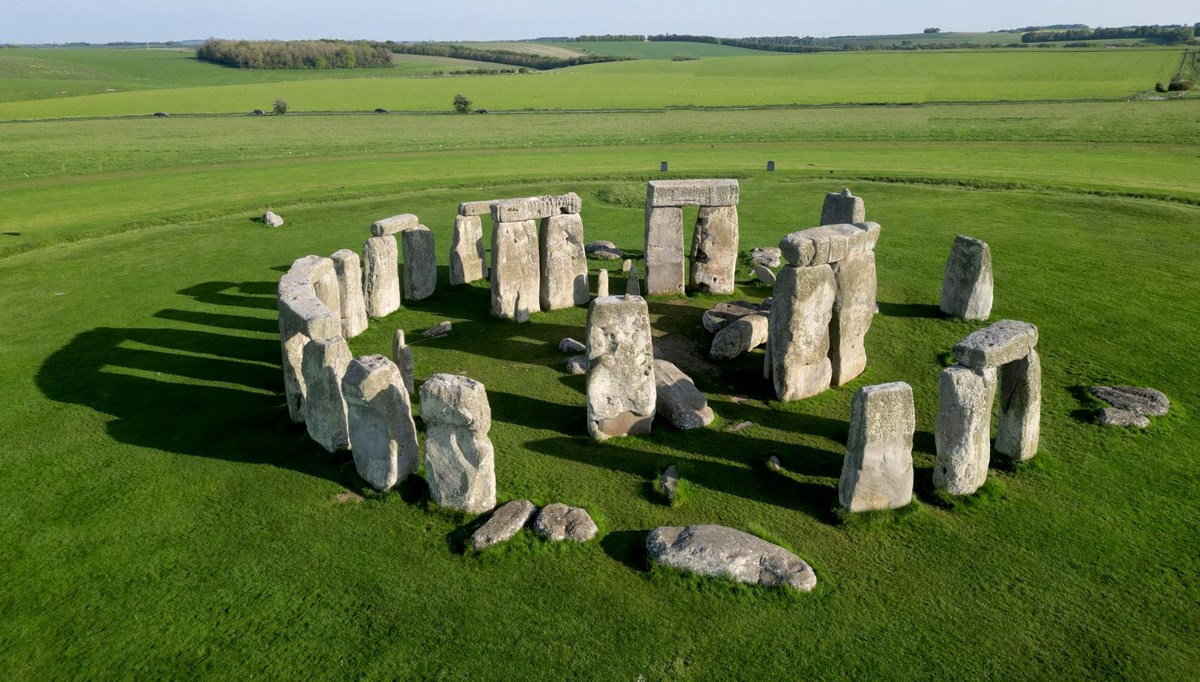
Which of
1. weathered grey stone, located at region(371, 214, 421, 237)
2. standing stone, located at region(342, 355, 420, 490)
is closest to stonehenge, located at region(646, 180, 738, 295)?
weathered grey stone, located at region(371, 214, 421, 237)

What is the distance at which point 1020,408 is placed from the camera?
1039 cm

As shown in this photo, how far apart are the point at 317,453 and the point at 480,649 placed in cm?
453

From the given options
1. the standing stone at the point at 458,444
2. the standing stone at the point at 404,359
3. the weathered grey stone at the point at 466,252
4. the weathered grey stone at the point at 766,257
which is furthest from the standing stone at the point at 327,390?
the weathered grey stone at the point at 766,257

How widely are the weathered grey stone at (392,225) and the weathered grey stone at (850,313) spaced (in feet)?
29.3

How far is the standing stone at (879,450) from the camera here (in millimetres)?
9117

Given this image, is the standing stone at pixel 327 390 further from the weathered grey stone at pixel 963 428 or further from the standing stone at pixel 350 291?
the weathered grey stone at pixel 963 428

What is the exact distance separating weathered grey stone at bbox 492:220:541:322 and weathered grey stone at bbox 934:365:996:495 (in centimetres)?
865

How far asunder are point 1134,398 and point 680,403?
649 cm

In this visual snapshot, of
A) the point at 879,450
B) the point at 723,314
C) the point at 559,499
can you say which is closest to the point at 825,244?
the point at 723,314

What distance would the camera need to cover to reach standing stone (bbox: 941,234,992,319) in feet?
50.8

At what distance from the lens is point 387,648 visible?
7.72 m

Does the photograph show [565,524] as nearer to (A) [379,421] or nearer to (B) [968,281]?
(A) [379,421]

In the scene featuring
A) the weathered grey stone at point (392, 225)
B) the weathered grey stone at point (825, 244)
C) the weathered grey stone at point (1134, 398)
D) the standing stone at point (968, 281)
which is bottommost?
the weathered grey stone at point (1134, 398)

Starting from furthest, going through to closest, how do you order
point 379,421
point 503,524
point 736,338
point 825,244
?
1. point 736,338
2. point 825,244
3. point 379,421
4. point 503,524
